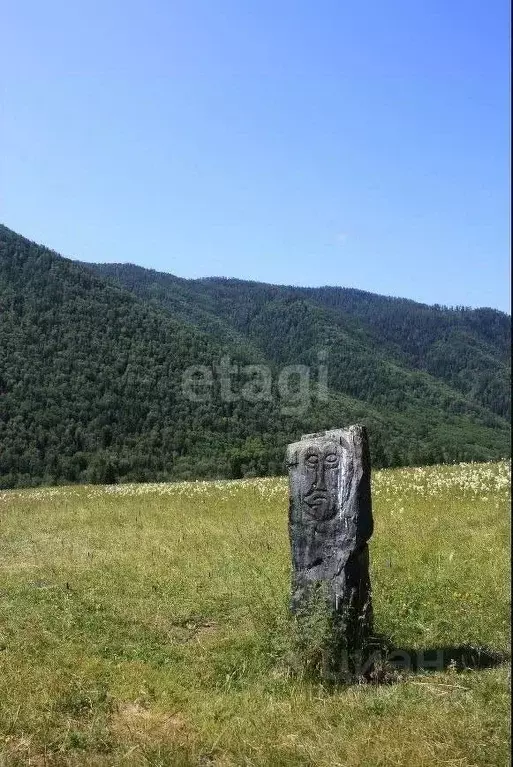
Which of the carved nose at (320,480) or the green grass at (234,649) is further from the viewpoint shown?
the carved nose at (320,480)

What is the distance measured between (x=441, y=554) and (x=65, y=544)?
26.9 ft

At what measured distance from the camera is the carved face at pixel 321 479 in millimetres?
6781

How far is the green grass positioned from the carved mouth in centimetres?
125

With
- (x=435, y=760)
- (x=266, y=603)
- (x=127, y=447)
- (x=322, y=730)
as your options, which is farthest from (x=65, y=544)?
(x=127, y=447)

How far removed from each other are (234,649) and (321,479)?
6.75 ft

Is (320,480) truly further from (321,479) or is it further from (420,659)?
(420,659)

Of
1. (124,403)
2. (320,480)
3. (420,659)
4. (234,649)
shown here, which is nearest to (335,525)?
(320,480)

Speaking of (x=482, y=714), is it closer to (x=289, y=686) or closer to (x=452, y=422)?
(x=289, y=686)

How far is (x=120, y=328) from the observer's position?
147 meters

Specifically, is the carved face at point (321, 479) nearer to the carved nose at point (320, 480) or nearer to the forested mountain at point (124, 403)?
the carved nose at point (320, 480)

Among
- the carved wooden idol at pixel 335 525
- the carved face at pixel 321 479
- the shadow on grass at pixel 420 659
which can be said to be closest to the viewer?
the shadow on grass at pixel 420 659

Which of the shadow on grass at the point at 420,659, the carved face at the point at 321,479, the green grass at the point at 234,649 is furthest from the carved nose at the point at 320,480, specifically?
the shadow on grass at the point at 420,659

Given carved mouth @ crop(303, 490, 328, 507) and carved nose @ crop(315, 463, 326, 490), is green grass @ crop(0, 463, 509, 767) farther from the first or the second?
carved nose @ crop(315, 463, 326, 490)

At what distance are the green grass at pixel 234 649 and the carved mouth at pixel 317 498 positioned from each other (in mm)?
1251
